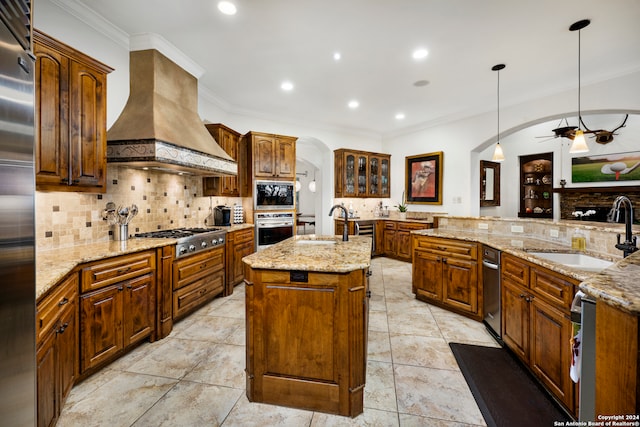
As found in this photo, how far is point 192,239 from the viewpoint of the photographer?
2.95 m

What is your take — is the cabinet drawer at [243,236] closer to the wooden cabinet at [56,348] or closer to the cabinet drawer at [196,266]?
the cabinet drawer at [196,266]

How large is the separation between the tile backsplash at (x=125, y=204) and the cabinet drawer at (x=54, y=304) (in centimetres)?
66

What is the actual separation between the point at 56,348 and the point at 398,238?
5507mm

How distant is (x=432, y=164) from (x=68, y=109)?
5795mm

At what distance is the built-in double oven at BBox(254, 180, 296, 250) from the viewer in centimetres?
452

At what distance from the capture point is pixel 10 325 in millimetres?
812

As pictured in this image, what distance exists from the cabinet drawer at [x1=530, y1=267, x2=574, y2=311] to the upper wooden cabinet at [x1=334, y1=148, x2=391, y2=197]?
4.46 meters

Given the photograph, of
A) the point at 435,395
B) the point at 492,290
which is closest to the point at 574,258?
the point at 492,290

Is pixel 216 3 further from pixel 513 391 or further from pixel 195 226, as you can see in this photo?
pixel 513 391

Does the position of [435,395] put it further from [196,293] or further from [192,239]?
[192,239]

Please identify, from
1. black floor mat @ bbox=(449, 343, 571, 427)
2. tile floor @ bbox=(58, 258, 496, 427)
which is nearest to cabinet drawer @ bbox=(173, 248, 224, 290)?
tile floor @ bbox=(58, 258, 496, 427)

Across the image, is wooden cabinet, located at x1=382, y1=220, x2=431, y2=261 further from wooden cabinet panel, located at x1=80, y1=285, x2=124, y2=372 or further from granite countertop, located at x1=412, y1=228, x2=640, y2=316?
wooden cabinet panel, located at x1=80, y1=285, x2=124, y2=372

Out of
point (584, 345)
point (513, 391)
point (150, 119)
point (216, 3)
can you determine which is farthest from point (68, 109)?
point (513, 391)

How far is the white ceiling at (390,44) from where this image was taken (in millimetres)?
2361
